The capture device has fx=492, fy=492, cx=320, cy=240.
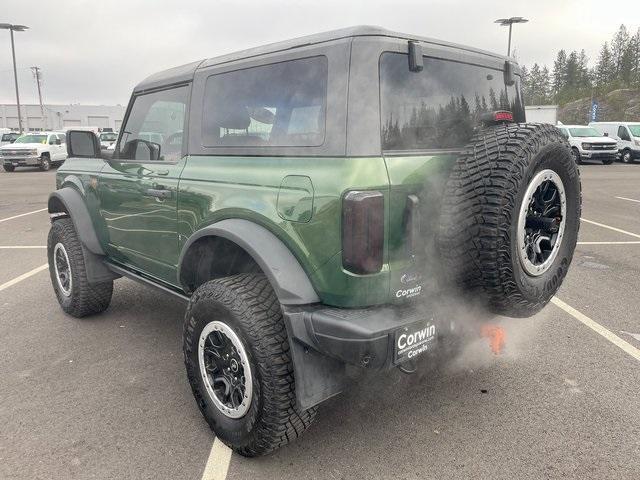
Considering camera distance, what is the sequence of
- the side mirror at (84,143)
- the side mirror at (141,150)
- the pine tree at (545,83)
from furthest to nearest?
the pine tree at (545,83) < the side mirror at (84,143) < the side mirror at (141,150)

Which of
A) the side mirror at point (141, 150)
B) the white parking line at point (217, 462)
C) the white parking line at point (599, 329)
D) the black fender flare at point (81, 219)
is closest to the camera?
the white parking line at point (217, 462)

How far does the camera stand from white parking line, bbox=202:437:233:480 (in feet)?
7.76

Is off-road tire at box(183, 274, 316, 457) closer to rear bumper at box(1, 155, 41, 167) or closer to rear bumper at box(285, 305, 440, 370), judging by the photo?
rear bumper at box(285, 305, 440, 370)

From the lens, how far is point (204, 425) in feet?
9.13

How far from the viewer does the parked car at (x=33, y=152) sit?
71.2ft

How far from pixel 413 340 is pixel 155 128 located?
2340 millimetres

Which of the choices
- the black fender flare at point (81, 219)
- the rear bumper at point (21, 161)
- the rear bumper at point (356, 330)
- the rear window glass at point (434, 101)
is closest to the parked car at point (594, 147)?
the rear window glass at point (434, 101)

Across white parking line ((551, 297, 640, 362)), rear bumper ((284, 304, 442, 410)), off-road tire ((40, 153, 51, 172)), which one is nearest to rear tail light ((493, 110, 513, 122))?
rear bumper ((284, 304, 442, 410))

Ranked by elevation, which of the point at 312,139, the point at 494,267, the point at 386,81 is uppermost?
the point at 386,81

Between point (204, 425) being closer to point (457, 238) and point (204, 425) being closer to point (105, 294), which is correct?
point (457, 238)

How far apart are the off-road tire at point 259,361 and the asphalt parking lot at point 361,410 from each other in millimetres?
166

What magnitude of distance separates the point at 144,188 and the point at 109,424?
1.47 meters

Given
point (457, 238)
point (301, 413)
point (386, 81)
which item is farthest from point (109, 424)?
point (386, 81)

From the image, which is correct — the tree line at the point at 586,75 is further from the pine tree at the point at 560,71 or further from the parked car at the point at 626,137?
the parked car at the point at 626,137
